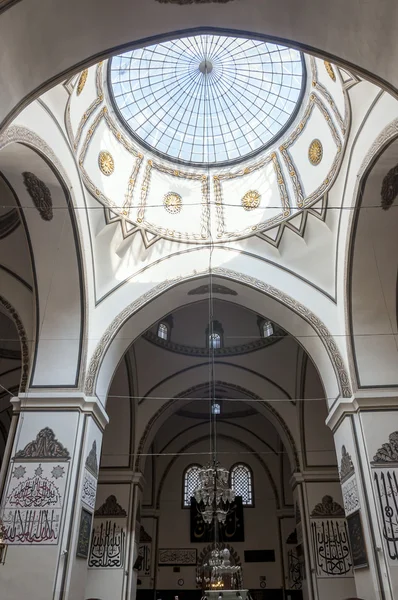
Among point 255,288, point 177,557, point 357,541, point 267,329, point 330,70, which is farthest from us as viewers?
point 177,557

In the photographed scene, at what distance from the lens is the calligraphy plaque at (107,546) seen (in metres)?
9.77

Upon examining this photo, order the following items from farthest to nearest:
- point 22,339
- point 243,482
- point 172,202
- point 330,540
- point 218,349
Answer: point 243,482 → point 218,349 → point 330,540 → point 172,202 → point 22,339

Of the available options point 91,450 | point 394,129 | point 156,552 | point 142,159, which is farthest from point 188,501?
point 394,129

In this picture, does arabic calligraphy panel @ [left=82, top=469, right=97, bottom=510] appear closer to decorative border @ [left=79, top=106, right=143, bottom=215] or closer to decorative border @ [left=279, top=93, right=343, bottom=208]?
decorative border @ [left=79, top=106, right=143, bottom=215]

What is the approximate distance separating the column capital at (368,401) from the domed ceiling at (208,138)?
3.22 metres

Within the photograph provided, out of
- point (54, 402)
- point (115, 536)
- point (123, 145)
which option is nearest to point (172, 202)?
point (123, 145)

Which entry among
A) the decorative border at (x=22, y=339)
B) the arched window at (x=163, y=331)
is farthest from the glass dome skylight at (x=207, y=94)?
the arched window at (x=163, y=331)

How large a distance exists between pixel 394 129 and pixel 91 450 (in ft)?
21.2

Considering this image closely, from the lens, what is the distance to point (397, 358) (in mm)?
7883

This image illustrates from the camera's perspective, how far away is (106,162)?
875cm

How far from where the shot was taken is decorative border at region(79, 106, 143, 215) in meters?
8.13

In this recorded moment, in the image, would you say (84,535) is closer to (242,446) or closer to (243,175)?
(243,175)

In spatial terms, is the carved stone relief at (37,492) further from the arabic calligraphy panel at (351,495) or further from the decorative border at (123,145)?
the arabic calligraphy panel at (351,495)

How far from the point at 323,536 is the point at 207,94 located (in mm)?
9362
